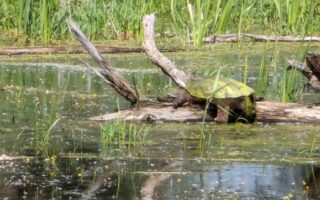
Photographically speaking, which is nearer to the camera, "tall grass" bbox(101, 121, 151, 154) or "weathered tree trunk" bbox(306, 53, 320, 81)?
"tall grass" bbox(101, 121, 151, 154)

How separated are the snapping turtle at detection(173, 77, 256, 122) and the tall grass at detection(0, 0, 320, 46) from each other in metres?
4.38

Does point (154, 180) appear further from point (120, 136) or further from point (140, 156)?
point (120, 136)

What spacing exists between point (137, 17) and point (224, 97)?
553cm

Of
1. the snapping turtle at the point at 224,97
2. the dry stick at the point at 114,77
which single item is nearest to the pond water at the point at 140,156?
the snapping turtle at the point at 224,97

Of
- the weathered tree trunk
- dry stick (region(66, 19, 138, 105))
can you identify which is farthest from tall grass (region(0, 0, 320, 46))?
dry stick (region(66, 19, 138, 105))

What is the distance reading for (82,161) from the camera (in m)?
6.31

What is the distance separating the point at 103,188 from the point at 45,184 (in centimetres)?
34

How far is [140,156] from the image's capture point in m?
6.43

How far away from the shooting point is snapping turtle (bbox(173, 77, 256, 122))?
24.8 ft

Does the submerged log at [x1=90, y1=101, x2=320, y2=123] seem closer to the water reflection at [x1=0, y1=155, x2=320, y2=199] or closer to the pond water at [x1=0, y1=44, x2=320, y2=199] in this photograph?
the pond water at [x1=0, y1=44, x2=320, y2=199]

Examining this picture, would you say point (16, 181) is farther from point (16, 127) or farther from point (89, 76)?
point (89, 76)

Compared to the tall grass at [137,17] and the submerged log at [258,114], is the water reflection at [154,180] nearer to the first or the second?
the submerged log at [258,114]

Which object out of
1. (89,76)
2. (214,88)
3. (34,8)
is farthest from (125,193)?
(34,8)

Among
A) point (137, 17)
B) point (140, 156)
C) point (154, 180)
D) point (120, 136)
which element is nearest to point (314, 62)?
point (120, 136)
